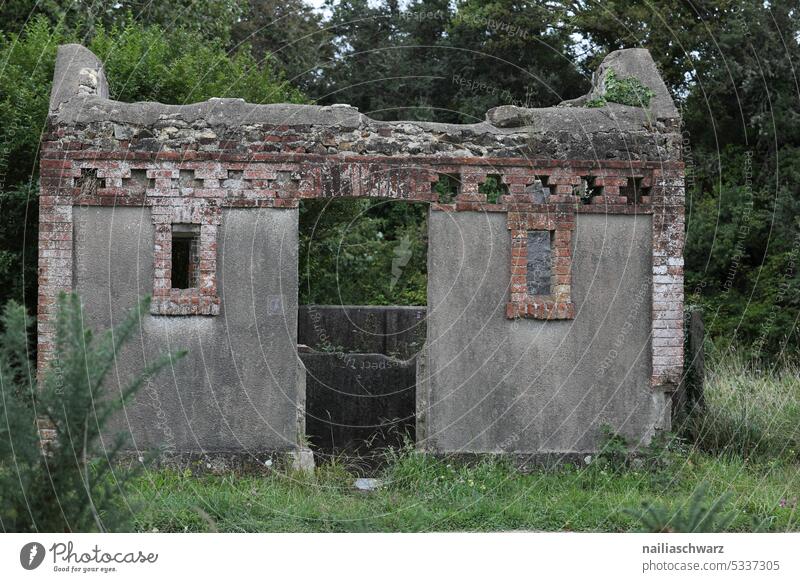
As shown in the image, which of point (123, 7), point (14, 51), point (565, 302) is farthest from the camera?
point (123, 7)

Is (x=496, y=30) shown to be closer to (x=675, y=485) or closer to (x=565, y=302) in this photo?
(x=565, y=302)

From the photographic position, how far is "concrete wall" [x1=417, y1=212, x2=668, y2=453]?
8.89m

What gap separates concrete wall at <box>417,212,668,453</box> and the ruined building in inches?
0.8

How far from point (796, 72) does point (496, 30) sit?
5921 millimetres

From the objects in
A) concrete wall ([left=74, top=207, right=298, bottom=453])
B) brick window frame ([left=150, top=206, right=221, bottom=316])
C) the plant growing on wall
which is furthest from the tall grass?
brick window frame ([left=150, top=206, right=221, bottom=316])

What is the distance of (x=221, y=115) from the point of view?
8891 millimetres

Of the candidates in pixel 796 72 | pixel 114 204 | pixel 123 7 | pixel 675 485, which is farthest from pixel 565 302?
pixel 123 7

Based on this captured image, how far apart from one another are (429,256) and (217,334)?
2186mm

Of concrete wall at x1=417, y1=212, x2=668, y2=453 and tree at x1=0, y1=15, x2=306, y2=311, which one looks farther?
tree at x1=0, y1=15, x2=306, y2=311

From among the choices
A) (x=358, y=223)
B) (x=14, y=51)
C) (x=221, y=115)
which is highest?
(x=14, y=51)

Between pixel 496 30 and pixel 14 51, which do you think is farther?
pixel 496 30

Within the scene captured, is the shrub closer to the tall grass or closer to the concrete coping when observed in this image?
the concrete coping

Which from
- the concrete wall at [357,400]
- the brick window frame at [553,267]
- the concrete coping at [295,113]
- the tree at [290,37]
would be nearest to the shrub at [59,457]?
the concrete coping at [295,113]

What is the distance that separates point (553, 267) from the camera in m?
9.09
